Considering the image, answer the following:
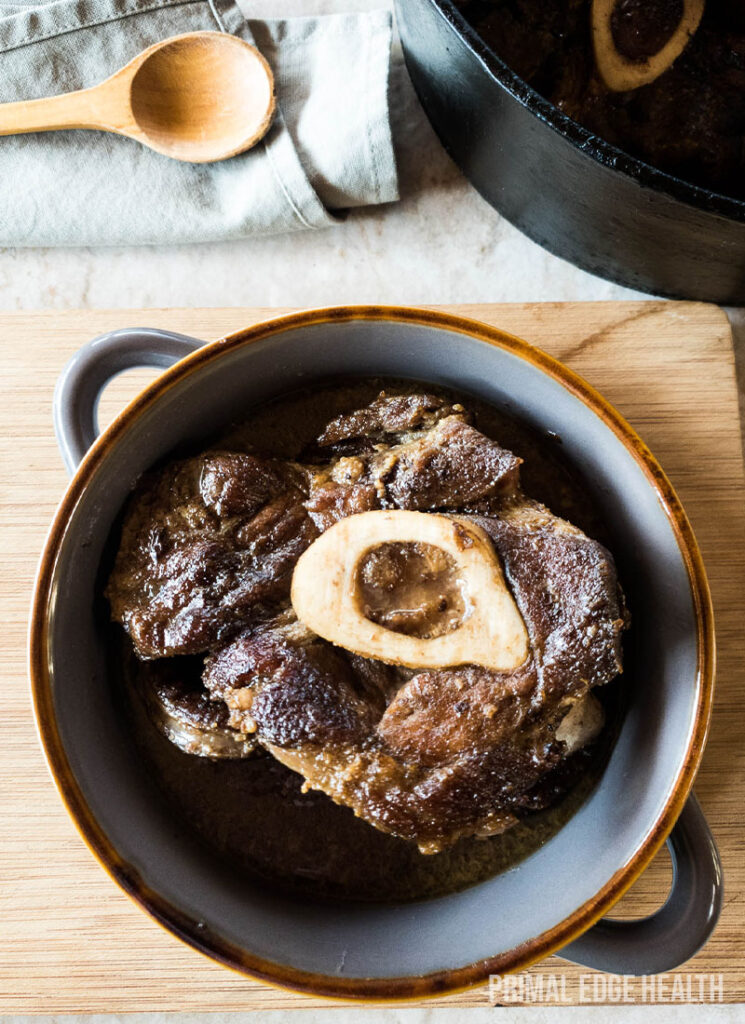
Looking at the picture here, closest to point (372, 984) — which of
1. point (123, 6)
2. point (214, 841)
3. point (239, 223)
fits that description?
point (214, 841)

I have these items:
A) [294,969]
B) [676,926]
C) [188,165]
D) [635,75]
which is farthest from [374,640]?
[635,75]

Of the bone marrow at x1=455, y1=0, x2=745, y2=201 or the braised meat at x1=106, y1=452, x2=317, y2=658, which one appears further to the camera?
the bone marrow at x1=455, y1=0, x2=745, y2=201

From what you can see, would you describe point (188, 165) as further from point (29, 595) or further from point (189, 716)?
point (189, 716)

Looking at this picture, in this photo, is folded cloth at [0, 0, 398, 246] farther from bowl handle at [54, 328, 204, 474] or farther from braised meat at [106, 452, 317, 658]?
braised meat at [106, 452, 317, 658]

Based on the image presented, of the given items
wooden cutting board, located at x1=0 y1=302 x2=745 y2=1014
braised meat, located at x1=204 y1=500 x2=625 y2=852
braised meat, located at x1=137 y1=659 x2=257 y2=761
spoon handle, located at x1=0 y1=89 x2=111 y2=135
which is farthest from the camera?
spoon handle, located at x1=0 y1=89 x2=111 y2=135

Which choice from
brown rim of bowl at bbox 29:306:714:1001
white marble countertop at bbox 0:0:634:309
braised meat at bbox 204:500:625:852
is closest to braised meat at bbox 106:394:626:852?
braised meat at bbox 204:500:625:852

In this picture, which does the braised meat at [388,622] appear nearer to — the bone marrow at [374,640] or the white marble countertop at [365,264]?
the bone marrow at [374,640]

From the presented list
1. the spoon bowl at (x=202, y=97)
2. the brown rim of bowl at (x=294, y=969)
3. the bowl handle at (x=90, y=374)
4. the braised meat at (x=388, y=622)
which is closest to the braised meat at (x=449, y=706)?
the braised meat at (x=388, y=622)
